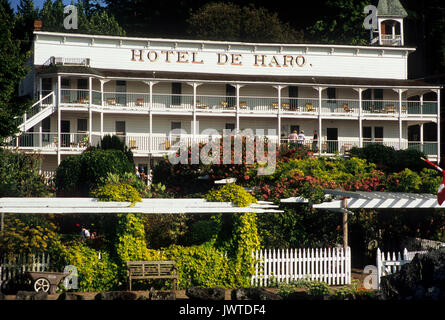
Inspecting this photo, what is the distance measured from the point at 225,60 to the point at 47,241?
24700mm

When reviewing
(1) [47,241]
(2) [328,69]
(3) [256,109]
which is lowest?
(1) [47,241]

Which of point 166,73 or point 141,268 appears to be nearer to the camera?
point 141,268

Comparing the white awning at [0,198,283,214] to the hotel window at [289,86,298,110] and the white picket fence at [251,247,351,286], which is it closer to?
the white picket fence at [251,247,351,286]

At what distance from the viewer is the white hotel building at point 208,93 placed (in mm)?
35188

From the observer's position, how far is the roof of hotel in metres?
35.1

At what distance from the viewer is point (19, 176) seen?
25.8 m

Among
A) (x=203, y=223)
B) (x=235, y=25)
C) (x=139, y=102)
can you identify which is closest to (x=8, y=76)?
(x=203, y=223)

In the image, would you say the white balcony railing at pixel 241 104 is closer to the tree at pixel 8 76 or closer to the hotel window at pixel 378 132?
the hotel window at pixel 378 132

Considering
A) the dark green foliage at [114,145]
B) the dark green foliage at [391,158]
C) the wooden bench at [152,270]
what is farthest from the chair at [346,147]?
the wooden bench at [152,270]

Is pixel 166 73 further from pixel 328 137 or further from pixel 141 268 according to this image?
pixel 141 268

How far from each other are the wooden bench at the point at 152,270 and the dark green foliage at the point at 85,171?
956 cm

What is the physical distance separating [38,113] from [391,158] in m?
18.7

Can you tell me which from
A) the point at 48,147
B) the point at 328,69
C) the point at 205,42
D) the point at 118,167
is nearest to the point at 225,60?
the point at 205,42

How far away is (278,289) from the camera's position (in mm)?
16953
